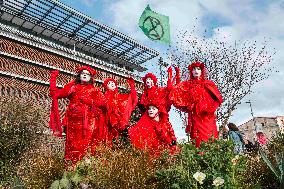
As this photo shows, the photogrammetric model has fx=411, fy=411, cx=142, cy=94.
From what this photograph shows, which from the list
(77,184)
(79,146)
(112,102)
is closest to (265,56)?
(112,102)

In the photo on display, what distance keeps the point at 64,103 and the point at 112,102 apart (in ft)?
73.7

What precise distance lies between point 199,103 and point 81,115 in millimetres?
2181

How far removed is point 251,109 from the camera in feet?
138

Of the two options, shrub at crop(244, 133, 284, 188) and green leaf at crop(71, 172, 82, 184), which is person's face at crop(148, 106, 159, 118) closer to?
shrub at crop(244, 133, 284, 188)

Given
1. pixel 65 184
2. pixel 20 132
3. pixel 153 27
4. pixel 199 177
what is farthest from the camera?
pixel 153 27

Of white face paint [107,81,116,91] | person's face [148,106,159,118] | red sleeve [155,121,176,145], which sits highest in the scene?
white face paint [107,81,116,91]

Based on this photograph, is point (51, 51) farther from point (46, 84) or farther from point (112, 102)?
point (112, 102)

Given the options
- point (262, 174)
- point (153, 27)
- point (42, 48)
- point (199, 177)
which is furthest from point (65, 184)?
point (42, 48)

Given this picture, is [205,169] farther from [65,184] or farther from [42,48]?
[42,48]

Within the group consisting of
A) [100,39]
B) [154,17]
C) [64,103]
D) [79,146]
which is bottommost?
[79,146]

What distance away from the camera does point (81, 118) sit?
24.7ft

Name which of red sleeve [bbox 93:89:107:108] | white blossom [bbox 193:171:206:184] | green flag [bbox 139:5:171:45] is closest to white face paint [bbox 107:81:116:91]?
red sleeve [bbox 93:89:107:108]

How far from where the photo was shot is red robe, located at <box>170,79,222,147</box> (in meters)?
7.40

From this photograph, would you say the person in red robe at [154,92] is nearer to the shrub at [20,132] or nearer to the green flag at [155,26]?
the shrub at [20,132]
